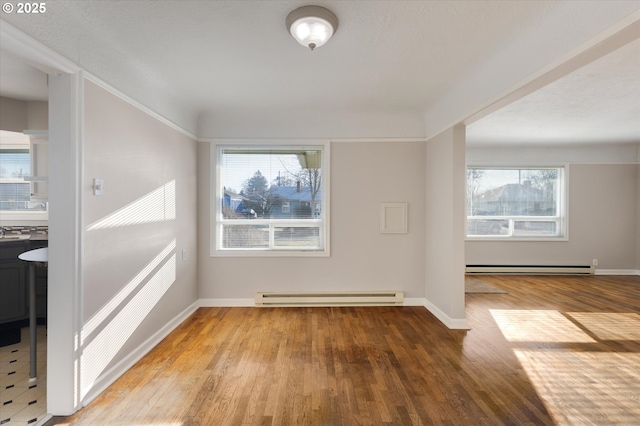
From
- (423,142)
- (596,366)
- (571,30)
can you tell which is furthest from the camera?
(423,142)

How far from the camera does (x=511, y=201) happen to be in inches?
235

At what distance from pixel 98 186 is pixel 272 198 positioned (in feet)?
7.19

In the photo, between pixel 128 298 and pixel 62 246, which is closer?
pixel 62 246

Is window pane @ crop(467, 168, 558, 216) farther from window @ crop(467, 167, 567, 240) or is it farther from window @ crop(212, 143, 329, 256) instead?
window @ crop(212, 143, 329, 256)

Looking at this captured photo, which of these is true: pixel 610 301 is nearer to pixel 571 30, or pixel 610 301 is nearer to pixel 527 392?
pixel 527 392

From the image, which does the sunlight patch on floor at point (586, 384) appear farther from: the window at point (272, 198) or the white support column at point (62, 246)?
the white support column at point (62, 246)

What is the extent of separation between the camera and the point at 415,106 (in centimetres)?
361

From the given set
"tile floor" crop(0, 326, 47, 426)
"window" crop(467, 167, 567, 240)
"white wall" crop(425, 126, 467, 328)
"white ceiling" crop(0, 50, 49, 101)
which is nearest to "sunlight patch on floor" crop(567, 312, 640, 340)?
"white wall" crop(425, 126, 467, 328)

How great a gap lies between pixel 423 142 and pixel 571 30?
227 centimetres

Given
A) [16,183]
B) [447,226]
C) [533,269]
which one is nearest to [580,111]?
[447,226]

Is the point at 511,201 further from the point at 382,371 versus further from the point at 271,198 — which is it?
the point at 382,371

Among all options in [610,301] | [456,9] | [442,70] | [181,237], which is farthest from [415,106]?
[610,301]

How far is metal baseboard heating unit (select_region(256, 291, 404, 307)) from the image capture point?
3.88m

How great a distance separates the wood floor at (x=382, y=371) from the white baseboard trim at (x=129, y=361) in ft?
0.18
